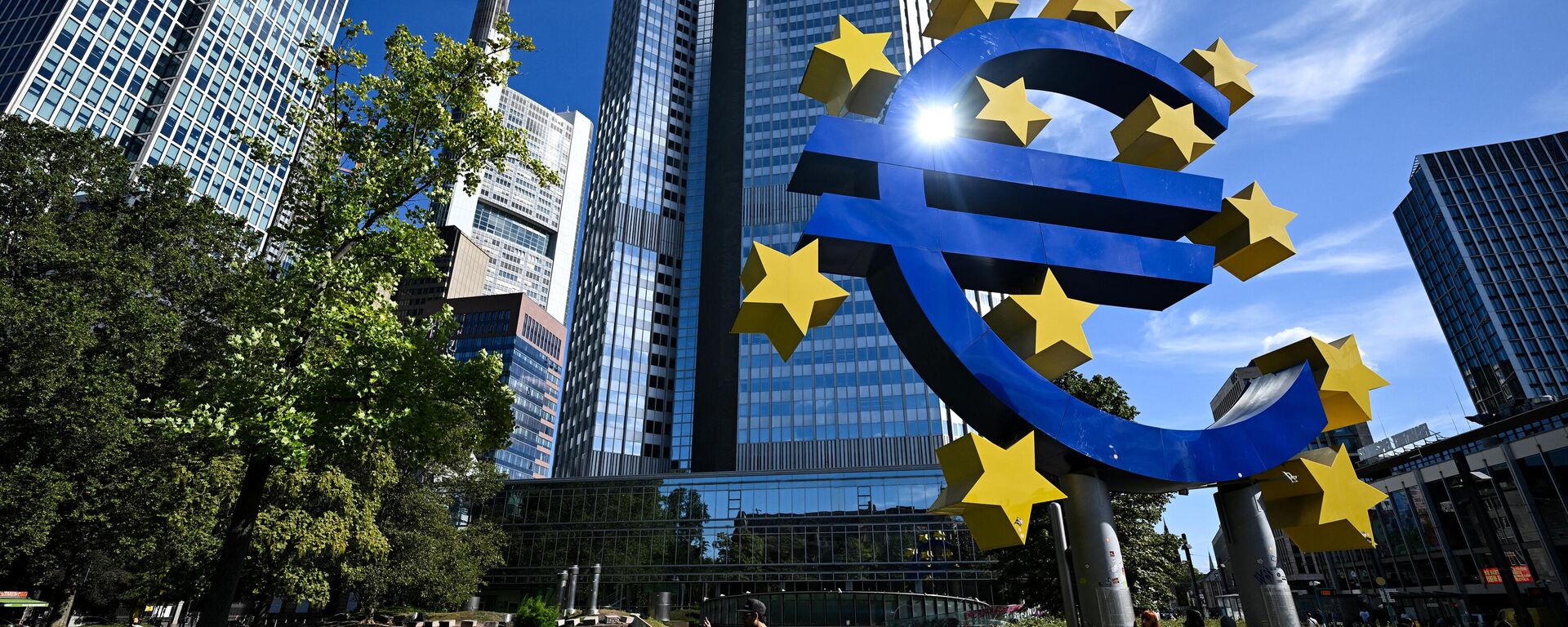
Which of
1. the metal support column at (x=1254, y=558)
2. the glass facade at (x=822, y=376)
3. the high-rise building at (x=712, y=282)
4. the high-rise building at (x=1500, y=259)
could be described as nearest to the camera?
the metal support column at (x=1254, y=558)

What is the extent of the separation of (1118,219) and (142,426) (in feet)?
74.0

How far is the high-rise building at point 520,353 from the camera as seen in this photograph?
120 meters

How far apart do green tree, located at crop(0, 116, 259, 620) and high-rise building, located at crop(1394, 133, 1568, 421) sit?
121 meters

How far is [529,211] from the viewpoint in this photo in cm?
16562

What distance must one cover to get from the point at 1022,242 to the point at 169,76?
10380 cm

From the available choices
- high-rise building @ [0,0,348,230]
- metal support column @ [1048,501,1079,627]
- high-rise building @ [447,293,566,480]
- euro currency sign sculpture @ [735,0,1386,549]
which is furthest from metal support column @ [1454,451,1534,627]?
high-rise building @ [447,293,566,480]

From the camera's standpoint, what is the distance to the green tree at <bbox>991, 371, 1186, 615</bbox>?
66.1ft

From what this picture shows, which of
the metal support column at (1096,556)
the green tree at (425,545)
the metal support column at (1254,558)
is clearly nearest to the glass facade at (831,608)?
Answer: the green tree at (425,545)

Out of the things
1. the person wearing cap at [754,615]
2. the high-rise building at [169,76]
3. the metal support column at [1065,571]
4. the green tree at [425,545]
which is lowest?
the person wearing cap at [754,615]

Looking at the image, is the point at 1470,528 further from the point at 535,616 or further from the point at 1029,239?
the point at 1029,239

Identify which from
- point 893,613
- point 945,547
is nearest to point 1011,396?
point 893,613

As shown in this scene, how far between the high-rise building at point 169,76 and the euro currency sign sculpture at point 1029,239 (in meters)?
74.5

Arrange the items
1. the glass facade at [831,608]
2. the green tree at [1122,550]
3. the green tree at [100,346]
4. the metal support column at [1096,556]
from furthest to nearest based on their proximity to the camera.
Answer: the glass facade at [831,608] → the green tree at [1122,550] → the green tree at [100,346] → the metal support column at [1096,556]

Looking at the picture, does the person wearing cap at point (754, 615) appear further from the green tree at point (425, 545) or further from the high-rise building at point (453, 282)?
the high-rise building at point (453, 282)
